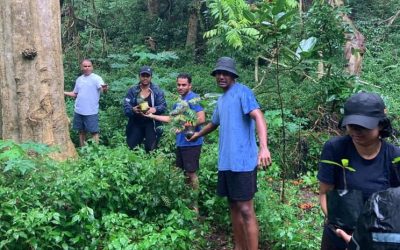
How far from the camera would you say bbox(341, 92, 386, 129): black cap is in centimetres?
259

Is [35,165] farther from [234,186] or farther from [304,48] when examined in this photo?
[304,48]

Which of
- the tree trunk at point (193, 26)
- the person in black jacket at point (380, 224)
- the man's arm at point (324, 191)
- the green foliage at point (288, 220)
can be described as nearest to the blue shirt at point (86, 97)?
the green foliage at point (288, 220)

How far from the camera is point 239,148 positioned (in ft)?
15.1

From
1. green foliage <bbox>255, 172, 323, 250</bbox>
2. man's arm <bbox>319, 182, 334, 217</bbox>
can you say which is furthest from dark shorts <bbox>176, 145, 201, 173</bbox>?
man's arm <bbox>319, 182, 334, 217</bbox>

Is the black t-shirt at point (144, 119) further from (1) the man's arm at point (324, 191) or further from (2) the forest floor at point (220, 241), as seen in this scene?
(1) the man's arm at point (324, 191)

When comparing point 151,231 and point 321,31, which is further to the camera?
point 321,31

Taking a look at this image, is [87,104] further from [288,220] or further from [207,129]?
[288,220]

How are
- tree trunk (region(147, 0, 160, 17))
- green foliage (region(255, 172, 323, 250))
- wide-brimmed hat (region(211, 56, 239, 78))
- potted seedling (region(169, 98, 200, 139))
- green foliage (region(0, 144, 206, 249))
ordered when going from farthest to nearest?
tree trunk (region(147, 0, 160, 17))
potted seedling (region(169, 98, 200, 139))
green foliage (region(255, 172, 323, 250))
wide-brimmed hat (region(211, 56, 239, 78))
green foliage (region(0, 144, 206, 249))

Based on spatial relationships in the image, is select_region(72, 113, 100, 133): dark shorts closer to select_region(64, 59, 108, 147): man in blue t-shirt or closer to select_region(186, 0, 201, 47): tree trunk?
select_region(64, 59, 108, 147): man in blue t-shirt

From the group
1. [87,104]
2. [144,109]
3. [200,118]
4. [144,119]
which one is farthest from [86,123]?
[200,118]

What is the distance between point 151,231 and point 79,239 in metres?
0.66

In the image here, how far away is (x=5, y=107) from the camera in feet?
20.3

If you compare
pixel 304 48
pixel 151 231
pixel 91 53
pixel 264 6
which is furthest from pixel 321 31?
pixel 91 53

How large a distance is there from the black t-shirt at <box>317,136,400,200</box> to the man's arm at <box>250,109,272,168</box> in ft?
5.02
